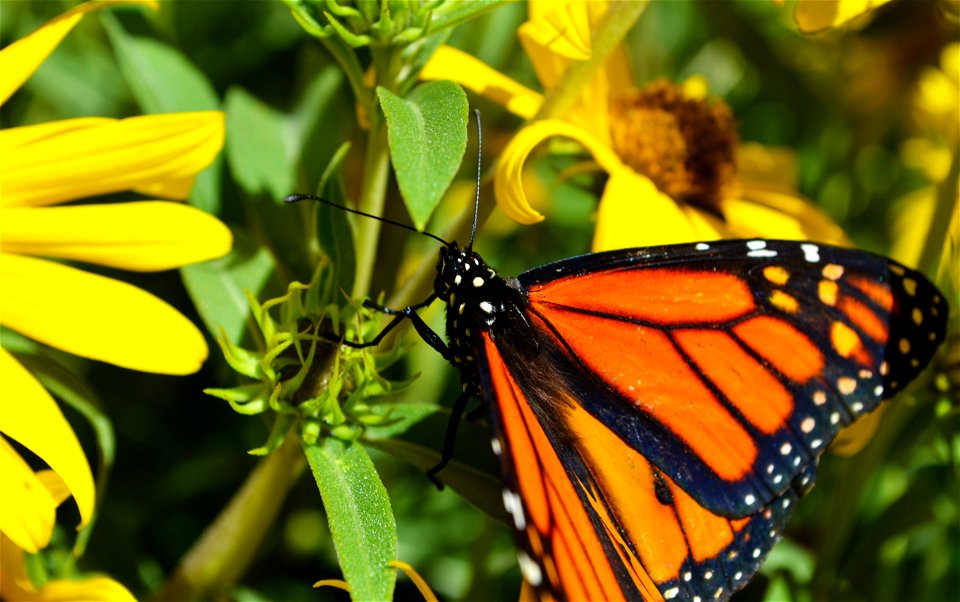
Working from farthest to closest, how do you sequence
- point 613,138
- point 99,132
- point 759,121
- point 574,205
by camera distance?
point 759,121 → point 574,205 → point 613,138 → point 99,132

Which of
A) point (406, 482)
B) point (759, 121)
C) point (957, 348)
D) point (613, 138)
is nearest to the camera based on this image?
point (957, 348)

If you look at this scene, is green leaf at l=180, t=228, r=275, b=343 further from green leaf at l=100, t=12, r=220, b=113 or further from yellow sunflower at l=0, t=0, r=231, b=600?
green leaf at l=100, t=12, r=220, b=113

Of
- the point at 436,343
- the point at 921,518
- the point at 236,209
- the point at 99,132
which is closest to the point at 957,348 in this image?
the point at 921,518

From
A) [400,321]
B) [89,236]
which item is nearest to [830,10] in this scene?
[400,321]

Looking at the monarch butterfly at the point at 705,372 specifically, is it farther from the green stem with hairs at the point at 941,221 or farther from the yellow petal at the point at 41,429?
the yellow petal at the point at 41,429

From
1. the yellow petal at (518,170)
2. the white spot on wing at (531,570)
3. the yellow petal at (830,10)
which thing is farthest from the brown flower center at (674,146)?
the white spot on wing at (531,570)

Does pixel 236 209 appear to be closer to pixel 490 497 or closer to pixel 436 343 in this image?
pixel 436 343
